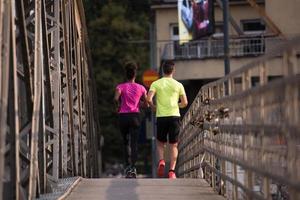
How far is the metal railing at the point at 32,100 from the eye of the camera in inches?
312

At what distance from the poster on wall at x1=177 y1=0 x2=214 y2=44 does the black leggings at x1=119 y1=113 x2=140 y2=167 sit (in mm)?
23495

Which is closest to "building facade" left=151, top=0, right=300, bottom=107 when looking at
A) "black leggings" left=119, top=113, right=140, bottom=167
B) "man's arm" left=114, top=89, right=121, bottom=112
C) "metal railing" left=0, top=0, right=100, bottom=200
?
"man's arm" left=114, top=89, right=121, bottom=112

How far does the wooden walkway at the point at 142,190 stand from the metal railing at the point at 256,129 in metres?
0.27

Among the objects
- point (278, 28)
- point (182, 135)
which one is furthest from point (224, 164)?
point (278, 28)

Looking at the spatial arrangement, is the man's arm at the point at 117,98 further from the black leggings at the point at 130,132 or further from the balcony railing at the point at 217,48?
the balcony railing at the point at 217,48

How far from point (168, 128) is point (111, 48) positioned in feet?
138

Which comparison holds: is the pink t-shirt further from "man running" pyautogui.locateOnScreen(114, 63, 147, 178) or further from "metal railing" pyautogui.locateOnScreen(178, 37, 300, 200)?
"metal railing" pyautogui.locateOnScreen(178, 37, 300, 200)

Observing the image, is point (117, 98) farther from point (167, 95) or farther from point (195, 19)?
point (195, 19)

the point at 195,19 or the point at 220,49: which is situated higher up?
the point at 195,19

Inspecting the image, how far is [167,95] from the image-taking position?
13812mm

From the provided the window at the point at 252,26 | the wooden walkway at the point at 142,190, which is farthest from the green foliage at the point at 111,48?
the wooden walkway at the point at 142,190

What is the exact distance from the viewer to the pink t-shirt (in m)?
14.7

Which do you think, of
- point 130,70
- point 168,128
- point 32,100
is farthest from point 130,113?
point 32,100

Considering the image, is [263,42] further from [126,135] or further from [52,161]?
[52,161]
